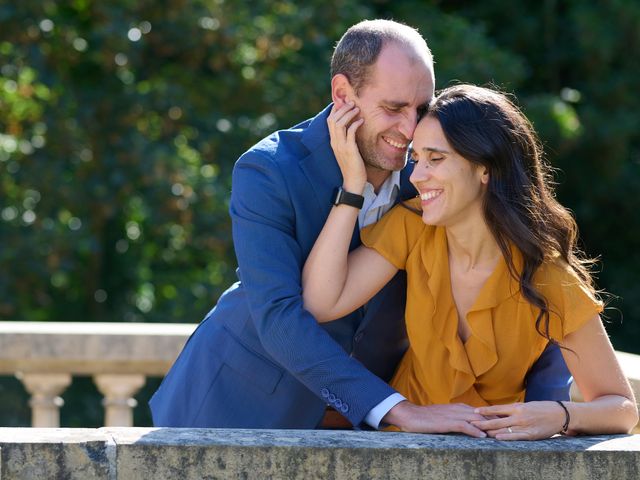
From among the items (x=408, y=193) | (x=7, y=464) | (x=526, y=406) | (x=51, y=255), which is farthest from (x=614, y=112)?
(x=7, y=464)

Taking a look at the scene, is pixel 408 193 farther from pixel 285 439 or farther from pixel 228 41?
pixel 228 41

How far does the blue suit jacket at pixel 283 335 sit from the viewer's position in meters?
2.79

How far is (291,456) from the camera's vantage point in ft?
7.44

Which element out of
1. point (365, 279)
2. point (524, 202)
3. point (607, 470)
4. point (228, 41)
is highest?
point (228, 41)

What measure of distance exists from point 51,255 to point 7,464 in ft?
16.1

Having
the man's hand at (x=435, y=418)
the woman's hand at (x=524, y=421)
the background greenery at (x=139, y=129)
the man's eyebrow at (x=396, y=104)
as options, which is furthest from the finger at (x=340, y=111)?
the background greenery at (x=139, y=129)

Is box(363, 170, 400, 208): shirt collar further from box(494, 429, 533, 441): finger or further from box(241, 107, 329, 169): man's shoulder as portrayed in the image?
box(494, 429, 533, 441): finger

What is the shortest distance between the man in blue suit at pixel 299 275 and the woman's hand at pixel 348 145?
0.09 ft

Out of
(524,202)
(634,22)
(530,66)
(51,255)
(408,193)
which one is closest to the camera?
(524,202)

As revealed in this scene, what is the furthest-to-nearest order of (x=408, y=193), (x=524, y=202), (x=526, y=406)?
(x=408, y=193)
(x=524, y=202)
(x=526, y=406)

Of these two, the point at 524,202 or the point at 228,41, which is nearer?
the point at 524,202

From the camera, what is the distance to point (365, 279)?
3014 millimetres

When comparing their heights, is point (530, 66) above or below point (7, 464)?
above

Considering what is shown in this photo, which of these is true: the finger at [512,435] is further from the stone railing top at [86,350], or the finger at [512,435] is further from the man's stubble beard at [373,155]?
the stone railing top at [86,350]
